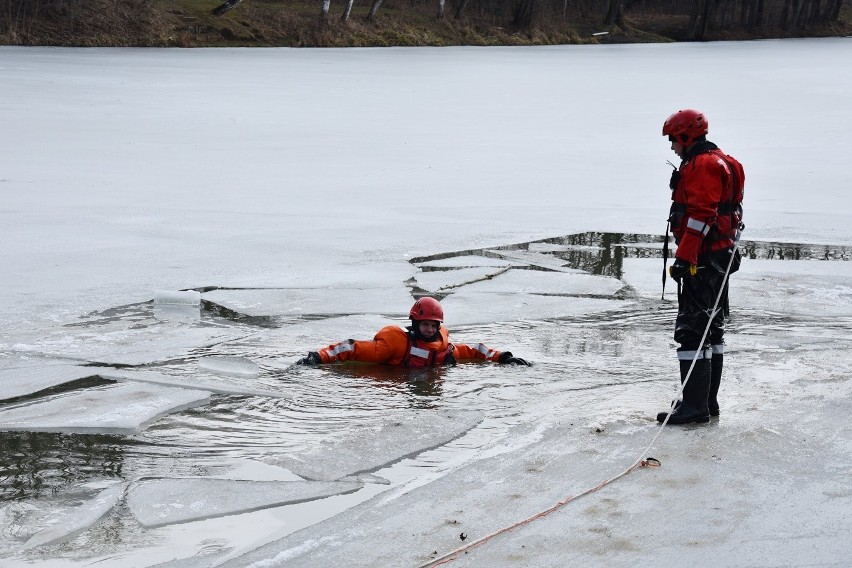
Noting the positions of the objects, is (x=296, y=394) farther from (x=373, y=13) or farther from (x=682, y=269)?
(x=373, y=13)

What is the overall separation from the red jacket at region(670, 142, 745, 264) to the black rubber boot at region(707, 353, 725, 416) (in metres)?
→ 0.59

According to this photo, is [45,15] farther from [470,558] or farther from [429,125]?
[470,558]

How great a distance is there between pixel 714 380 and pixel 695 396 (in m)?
0.20

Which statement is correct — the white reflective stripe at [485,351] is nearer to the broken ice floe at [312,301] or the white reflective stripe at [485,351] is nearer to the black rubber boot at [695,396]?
the broken ice floe at [312,301]

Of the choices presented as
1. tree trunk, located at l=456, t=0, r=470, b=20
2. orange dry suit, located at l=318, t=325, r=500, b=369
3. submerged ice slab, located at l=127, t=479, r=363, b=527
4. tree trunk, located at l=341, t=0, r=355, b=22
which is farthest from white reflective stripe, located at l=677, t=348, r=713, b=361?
tree trunk, located at l=456, t=0, r=470, b=20

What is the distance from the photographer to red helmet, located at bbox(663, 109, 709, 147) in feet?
17.6

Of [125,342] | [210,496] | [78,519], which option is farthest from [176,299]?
[78,519]

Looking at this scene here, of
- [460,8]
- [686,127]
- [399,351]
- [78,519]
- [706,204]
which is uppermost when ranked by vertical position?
[460,8]

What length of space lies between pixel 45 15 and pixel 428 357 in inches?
1316

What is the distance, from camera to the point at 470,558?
3.92 metres

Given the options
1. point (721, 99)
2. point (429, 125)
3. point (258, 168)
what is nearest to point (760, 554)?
point (258, 168)

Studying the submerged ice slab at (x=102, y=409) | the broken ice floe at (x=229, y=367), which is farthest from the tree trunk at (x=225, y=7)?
the submerged ice slab at (x=102, y=409)

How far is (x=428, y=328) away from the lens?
22.5 feet

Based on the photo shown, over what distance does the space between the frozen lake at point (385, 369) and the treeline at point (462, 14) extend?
19.0 meters
